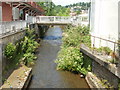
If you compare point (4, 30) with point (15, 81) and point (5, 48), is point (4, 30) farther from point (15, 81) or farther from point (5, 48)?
point (15, 81)

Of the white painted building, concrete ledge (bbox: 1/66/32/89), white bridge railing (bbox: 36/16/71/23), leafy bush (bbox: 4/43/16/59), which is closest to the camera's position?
concrete ledge (bbox: 1/66/32/89)

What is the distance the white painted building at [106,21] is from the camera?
12688 millimetres

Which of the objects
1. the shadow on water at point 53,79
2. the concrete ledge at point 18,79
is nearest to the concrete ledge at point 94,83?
the shadow on water at point 53,79

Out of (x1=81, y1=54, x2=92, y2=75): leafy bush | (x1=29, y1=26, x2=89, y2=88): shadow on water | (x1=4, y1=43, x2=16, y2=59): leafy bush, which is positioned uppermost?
(x1=4, y1=43, x2=16, y2=59): leafy bush

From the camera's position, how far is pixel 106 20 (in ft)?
44.0

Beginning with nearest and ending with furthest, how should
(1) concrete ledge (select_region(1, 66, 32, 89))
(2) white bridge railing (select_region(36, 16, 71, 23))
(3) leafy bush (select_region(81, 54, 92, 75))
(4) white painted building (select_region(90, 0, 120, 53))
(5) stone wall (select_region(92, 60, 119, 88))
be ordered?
(5) stone wall (select_region(92, 60, 119, 88)) → (1) concrete ledge (select_region(1, 66, 32, 89)) → (4) white painted building (select_region(90, 0, 120, 53)) → (3) leafy bush (select_region(81, 54, 92, 75)) → (2) white bridge railing (select_region(36, 16, 71, 23))

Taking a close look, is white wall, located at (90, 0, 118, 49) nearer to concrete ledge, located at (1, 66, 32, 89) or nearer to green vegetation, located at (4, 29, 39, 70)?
concrete ledge, located at (1, 66, 32, 89)

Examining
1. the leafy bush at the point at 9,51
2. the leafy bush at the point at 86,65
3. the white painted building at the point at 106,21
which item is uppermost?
the white painted building at the point at 106,21

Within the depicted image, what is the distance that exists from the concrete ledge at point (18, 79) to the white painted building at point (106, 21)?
529 centimetres

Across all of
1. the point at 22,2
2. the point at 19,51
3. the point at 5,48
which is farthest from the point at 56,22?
the point at 5,48

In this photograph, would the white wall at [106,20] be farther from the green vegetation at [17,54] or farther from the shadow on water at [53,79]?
the green vegetation at [17,54]

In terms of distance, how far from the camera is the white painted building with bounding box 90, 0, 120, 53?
12.7m

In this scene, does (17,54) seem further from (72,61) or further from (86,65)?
(86,65)

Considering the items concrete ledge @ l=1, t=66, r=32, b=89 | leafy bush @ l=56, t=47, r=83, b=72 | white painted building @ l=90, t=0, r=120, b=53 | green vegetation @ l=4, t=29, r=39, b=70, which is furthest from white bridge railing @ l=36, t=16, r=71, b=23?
concrete ledge @ l=1, t=66, r=32, b=89
